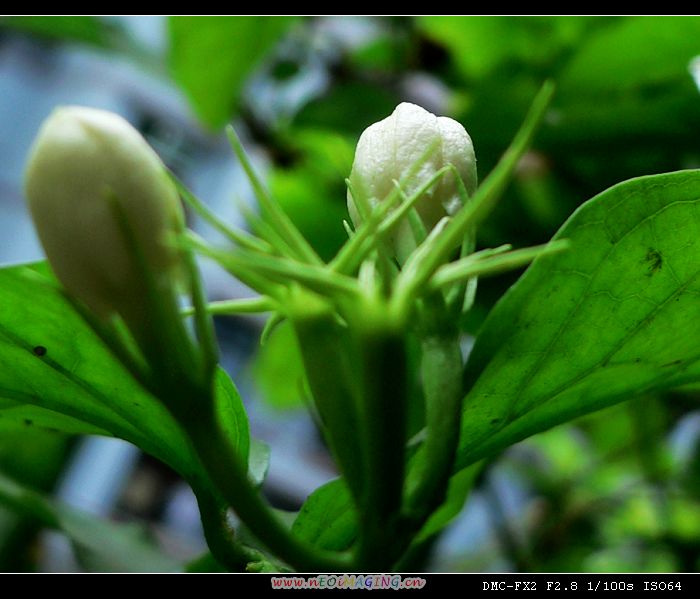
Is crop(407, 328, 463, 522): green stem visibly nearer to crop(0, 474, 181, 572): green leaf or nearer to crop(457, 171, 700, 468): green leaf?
crop(457, 171, 700, 468): green leaf

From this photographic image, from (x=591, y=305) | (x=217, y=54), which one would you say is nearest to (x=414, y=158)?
(x=591, y=305)

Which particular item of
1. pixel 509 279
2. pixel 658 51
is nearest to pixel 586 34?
pixel 658 51

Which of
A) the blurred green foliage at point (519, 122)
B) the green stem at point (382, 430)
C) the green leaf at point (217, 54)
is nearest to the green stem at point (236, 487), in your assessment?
the green stem at point (382, 430)

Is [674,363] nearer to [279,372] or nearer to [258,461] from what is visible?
[258,461]

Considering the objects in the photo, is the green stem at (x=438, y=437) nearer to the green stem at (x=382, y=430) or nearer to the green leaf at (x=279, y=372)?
the green stem at (x=382, y=430)

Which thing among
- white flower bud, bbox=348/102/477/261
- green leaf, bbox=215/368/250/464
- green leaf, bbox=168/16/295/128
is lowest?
green leaf, bbox=215/368/250/464

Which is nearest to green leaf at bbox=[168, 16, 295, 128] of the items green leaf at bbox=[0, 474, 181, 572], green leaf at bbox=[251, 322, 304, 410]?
green leaf at bbox=[251, 322, 304, 410]
